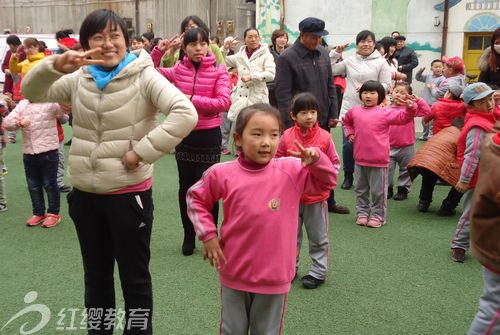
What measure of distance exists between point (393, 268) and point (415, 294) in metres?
0.50

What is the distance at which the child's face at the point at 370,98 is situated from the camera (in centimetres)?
521

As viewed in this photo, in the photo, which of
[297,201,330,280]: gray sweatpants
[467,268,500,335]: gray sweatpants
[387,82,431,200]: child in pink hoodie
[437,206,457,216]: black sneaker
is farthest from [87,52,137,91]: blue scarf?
[387,82,431,200]: child in pink hoodie

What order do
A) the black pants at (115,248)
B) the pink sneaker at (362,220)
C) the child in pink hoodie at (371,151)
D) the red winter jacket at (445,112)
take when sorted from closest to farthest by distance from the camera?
the black pants at (115,248)
the child in pink hoodie at (371,151)
the pink sneaker at (362,220)
the red winter jacket at (445,112)

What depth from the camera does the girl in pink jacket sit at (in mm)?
5148

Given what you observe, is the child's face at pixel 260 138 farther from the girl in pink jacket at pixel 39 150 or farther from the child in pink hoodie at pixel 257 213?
the girl in pink jacket at pixel 39 150

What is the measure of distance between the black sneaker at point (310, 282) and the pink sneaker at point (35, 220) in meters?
2.88

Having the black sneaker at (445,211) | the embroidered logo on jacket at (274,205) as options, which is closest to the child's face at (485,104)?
the black sneaker at (445,211)

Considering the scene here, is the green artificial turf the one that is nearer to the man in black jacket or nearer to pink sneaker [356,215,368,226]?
pink sneaker [356,215,368,226]

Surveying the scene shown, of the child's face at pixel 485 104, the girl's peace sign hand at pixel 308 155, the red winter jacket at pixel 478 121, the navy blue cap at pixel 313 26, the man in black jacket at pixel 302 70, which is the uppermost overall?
the navy blue cap at pixel 313 26

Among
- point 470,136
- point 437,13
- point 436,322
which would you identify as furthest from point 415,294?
point 437,13

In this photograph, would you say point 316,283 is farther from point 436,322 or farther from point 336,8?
point 336,8

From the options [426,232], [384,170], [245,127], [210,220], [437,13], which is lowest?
[426,232]

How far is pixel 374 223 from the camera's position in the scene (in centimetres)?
532

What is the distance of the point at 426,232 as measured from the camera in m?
5.20
